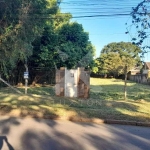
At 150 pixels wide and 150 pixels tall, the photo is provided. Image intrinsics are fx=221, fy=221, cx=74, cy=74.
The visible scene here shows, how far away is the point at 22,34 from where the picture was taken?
8.43m

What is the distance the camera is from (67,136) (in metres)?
5.28

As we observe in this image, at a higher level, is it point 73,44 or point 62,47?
point 73,44

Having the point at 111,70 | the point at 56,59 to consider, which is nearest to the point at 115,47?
the point at 111,70

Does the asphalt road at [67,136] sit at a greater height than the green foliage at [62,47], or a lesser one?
lesser

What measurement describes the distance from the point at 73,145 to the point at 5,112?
370 centimetres

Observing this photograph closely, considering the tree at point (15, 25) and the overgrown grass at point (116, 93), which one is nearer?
the tree at point (15, 25)

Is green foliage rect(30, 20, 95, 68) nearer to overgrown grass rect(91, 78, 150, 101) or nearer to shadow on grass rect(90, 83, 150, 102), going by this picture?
overgrown grass rect(91, 78, 150, 101)

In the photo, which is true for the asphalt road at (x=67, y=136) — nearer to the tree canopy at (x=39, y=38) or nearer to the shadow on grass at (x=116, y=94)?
the tree canopy at (x=39, y=38)

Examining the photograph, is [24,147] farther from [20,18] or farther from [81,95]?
[81,95]

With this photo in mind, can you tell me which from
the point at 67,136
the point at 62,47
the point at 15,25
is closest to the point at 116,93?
the point at 62,47

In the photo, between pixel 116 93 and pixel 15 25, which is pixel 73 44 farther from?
pixel 15 25

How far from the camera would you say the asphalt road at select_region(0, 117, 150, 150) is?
180 inches

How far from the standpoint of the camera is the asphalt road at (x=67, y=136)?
4.57m

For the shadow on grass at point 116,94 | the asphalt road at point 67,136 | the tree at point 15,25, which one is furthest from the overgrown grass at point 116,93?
the asphalt road at point 67,136
